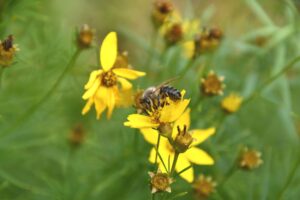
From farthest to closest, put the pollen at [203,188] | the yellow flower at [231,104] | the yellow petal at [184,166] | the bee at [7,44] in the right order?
1. the yellow flower at [231,104]
2. the pollen at [203,188]
3. the yellow petal at [184,166]
4. the bee at [7,44]

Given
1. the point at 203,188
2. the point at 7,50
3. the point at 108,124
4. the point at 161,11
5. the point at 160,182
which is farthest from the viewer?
the point at 108,124

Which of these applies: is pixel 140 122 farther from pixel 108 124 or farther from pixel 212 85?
pixel 108 124

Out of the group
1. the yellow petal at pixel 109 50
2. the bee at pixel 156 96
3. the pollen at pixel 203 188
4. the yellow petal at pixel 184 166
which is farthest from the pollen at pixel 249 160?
the yellow petal at pixel 109 50

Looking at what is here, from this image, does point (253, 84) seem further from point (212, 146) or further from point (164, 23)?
point (164, 23)

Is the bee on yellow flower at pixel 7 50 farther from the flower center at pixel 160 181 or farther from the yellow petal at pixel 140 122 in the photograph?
the flower center at pixel 160 181

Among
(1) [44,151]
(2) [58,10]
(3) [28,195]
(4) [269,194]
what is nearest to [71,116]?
(1) [44,151]

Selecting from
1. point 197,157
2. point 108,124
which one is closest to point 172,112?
point 197,157
